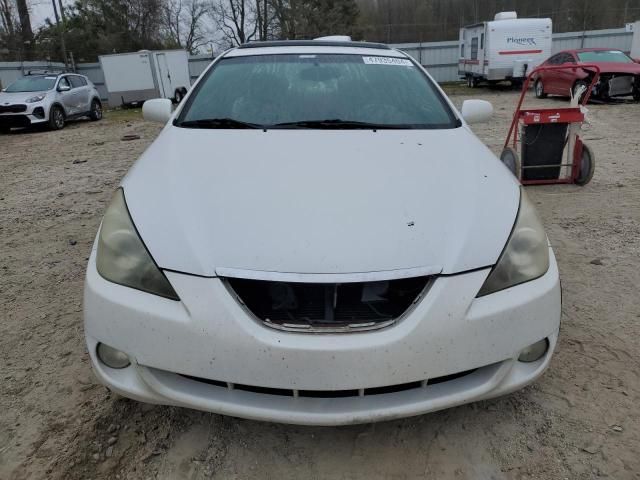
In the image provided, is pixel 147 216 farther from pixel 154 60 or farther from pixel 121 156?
pixel 154 60

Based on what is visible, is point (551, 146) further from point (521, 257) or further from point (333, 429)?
point (333, 429)

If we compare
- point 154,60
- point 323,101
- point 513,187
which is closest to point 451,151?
point 513,187

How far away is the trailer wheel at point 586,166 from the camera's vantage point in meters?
5.05

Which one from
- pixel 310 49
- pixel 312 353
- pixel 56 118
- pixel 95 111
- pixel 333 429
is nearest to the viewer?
pixel 312 353

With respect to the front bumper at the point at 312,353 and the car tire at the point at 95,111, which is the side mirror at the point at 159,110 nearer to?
the front bumper at the point at 312,353

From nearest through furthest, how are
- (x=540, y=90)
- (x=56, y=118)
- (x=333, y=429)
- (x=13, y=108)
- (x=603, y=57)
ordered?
(x=333, y=429)
(x=13, y=108)
(x=56, y=118)
(x=603, y=57)
(x=540, y=90)

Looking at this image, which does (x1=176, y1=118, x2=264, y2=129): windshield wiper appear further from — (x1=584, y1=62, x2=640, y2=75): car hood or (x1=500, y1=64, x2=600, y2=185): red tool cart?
(x1=584, y1=62, x2=640, y2=75): car hood

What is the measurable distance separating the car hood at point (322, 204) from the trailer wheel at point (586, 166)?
3.39m


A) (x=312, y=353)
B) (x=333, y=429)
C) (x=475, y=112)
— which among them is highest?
(x=475, y=112)

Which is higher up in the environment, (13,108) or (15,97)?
(15,97)

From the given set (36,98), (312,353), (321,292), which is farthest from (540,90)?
(312,353)

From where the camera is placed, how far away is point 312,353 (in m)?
1.44

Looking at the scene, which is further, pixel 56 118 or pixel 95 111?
pixel 95 111

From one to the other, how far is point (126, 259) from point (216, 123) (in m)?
1.15
